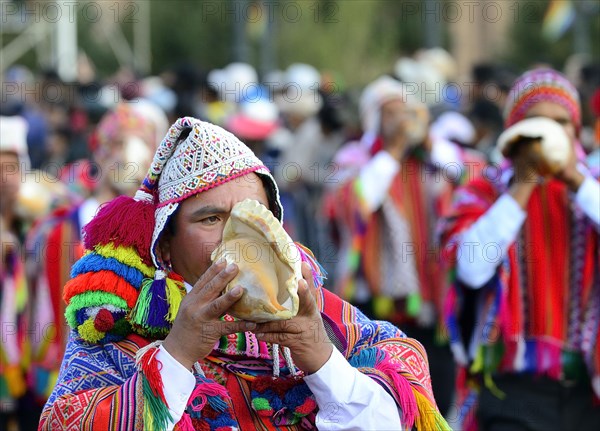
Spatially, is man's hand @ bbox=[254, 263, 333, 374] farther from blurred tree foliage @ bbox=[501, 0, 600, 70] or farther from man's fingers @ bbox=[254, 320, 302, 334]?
blurred tree foliage @ bbox=[501, 0, 600, 70]

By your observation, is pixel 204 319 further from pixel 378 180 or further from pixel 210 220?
pixel 378 180

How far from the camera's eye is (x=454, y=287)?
15.7 ft

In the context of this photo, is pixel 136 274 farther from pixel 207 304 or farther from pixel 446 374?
pixel 446 374

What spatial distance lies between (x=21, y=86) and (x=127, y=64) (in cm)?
1307

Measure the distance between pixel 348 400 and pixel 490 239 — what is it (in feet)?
5.97

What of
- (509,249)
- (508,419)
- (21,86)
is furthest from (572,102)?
(21,86)

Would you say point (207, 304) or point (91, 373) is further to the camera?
point (91, 373)

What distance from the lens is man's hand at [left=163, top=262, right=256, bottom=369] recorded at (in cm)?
256

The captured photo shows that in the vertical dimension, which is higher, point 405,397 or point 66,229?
point 66,229

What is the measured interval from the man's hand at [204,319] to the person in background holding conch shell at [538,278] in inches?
80.6

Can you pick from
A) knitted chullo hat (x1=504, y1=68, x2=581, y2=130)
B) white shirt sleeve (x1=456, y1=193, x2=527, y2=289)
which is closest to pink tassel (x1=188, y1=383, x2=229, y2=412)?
white shirt sleeve (x1=456, y1=193, x2=527, y2=289)

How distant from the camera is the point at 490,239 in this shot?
174 inches

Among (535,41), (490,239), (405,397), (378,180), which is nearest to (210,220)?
(405,397)

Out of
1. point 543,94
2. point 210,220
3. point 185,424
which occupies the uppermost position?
point 543,94
